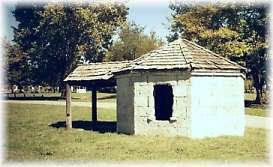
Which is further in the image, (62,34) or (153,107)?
(62,34)

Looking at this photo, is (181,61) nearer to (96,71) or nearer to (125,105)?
(125,105)

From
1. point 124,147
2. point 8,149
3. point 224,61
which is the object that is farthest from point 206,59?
point 8,149

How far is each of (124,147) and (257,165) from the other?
4891 mm

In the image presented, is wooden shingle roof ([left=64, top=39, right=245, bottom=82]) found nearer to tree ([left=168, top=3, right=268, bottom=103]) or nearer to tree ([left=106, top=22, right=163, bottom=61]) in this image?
tree ([left=168, top=3, right=268, bottom=103])

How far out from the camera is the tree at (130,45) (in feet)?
179

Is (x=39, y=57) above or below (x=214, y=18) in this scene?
below

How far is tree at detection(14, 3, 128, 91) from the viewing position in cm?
4209

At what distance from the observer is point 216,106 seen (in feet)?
53.1

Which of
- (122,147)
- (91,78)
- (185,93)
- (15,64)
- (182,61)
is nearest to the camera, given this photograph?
(122,147)

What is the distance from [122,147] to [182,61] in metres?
5.05

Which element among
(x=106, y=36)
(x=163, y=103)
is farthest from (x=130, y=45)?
(x=163, y=103)

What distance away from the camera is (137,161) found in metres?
10.9

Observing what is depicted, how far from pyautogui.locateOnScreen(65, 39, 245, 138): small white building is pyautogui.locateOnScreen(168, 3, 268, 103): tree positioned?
1910 centimetres

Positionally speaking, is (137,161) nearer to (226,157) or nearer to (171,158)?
(171,158)
